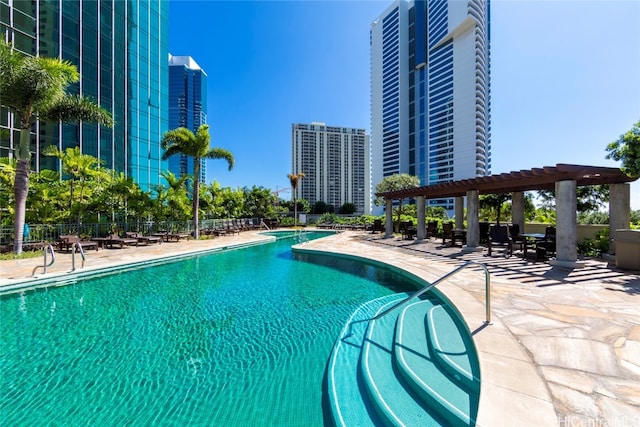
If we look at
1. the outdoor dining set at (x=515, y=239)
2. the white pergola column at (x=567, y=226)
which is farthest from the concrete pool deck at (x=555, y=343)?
the outdoor dining set at (x=515, y=239)

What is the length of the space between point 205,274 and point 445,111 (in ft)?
309

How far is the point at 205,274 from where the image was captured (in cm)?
873

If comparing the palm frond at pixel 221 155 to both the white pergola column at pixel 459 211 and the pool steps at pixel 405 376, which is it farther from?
the pool steps at pixel 405 376

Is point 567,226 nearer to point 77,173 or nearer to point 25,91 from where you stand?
point 25,91

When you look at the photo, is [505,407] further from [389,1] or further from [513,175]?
[389,1]

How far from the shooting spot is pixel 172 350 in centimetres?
396

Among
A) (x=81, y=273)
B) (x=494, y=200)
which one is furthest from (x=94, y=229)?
(x=494, y=200)

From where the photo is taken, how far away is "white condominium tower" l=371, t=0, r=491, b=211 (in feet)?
259

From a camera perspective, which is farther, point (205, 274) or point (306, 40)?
point (306, 40)

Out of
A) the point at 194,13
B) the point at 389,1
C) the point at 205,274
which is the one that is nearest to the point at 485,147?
the point at 389,1

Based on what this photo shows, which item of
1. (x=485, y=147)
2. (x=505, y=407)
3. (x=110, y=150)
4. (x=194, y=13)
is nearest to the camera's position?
(x=505, y=407)

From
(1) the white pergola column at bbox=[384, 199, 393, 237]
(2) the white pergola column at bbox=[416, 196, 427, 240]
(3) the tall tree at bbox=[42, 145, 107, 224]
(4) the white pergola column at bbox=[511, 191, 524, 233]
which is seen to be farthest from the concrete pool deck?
(1) the white pergola column at bbox=[384, 199, 393, 237]

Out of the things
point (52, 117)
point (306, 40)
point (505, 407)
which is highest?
point (306, 40)

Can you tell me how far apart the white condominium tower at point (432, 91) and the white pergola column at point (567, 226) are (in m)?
79.3
